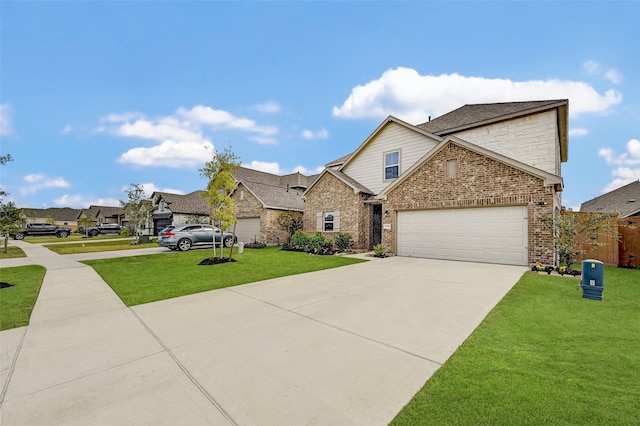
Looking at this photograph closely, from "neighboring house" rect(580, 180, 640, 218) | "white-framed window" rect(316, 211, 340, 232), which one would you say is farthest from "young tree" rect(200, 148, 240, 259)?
"neighboring house" rect(580, 180, 640, 218)

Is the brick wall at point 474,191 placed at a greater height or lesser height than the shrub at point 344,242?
greater

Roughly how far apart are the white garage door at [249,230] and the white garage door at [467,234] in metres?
11.6

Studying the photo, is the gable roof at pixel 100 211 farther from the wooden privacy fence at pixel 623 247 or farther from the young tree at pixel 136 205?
the wooden privacy fence at pixel 623 247

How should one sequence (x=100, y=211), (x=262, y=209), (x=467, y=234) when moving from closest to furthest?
(x=467, y=234) → (x=262, y=209) → (x=100, y=211)

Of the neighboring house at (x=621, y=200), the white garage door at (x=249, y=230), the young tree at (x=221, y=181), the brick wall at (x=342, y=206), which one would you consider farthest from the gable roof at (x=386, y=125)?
the neighboring house at (x=621, y=200)

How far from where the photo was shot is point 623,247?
10.7 m

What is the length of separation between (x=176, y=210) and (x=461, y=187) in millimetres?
30140

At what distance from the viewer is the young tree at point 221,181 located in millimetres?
11383

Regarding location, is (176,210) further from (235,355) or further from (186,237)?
(235,355)

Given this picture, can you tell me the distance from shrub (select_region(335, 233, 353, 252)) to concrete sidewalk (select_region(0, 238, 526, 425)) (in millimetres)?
8803

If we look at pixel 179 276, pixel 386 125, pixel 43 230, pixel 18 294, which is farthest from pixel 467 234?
pixel 43 230

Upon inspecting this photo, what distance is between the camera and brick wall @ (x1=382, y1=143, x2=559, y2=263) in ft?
30.9

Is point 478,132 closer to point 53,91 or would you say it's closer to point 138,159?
point 53,91

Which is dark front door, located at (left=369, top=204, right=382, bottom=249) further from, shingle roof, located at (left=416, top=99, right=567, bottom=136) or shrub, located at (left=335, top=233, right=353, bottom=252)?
shingle roof, located at (left=416, top=99, right=567, bottom=136)
